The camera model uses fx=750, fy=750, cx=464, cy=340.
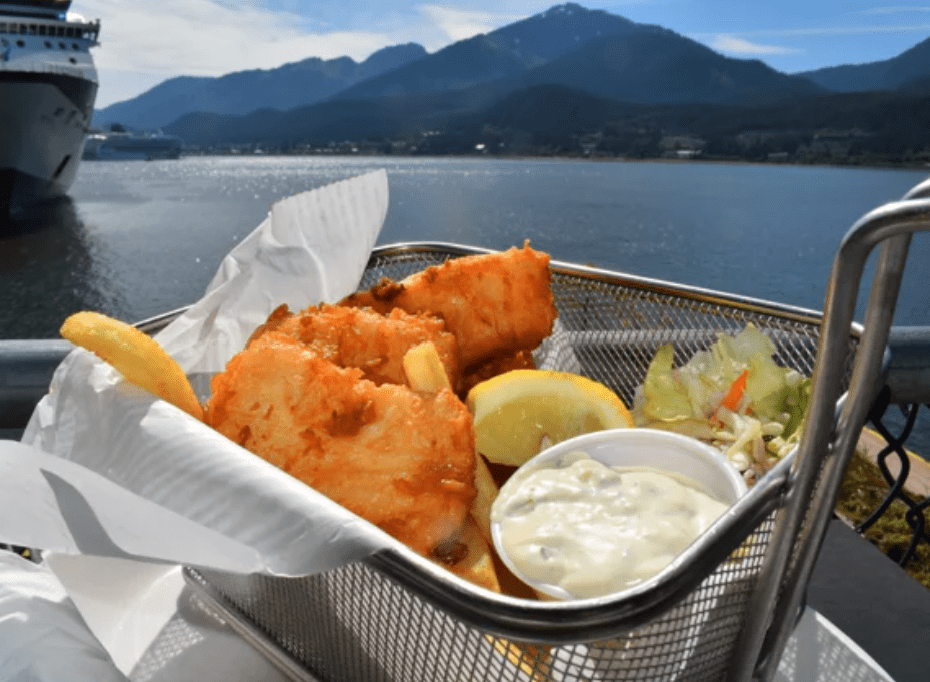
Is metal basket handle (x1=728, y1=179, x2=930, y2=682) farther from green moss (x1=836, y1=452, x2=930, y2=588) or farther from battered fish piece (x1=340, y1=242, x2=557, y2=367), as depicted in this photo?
green moss (x1=836, y1=452, x2=930, y2=588)

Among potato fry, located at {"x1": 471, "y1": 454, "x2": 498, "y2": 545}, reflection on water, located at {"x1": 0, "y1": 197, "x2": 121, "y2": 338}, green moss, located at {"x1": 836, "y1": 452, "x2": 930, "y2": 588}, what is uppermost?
potato fry, located at {"x1": 471, "y1": 454, "x2": 498, "y2": 545}

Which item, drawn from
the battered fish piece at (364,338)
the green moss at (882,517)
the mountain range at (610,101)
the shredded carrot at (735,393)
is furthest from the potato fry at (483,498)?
the mountain range at (610,101)

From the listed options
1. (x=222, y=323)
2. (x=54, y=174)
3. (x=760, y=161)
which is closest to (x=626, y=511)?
(x=222, y=323)

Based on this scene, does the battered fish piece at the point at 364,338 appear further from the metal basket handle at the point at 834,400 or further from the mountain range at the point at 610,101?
the mountain range at the point at 610,101

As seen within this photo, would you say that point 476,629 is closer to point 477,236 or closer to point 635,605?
point 635,605

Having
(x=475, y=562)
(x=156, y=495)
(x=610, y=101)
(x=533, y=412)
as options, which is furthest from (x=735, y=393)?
(x=610, y=101)

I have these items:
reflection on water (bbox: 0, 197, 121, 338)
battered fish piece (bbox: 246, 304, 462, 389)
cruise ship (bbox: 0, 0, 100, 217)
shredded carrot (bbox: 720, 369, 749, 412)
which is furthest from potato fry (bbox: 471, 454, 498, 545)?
cruise ship (bbox: 0, 0, 100, 217)
